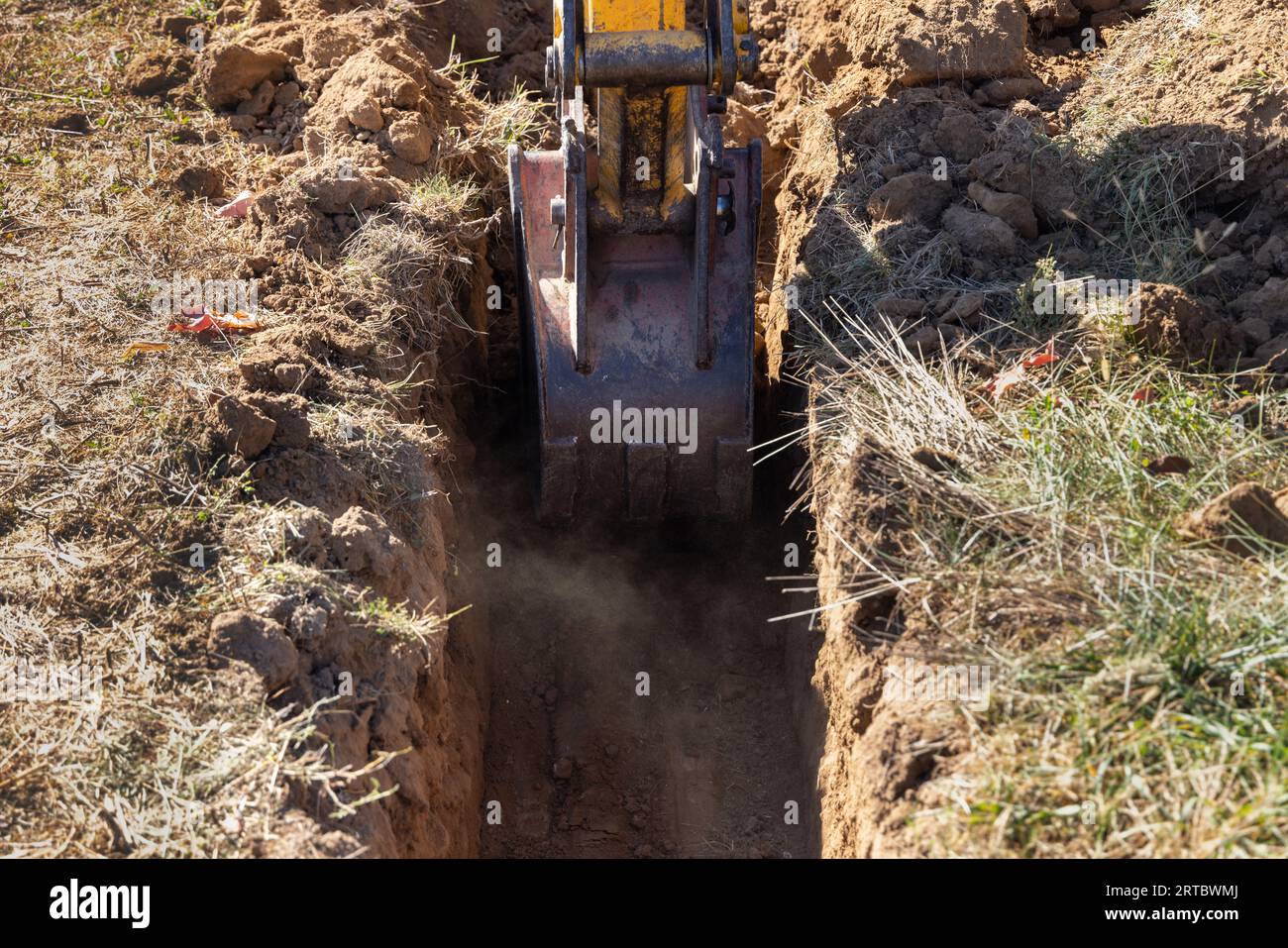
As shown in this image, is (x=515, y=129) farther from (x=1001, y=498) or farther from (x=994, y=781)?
(x=994, y=781)

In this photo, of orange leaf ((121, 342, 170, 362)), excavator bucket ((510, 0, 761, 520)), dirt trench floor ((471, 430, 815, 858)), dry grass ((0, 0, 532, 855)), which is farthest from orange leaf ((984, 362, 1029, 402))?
orange leaf ((121, 342, 170, 362))

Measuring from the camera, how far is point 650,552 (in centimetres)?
571

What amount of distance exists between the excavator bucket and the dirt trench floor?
1.52 feet

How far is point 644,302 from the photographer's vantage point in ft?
16.7

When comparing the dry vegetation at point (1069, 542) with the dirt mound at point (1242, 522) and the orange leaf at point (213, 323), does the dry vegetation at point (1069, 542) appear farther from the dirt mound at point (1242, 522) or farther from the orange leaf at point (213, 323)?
the orange leaf at point (213, 323)

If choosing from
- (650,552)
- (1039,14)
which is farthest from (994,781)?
(1039,14)

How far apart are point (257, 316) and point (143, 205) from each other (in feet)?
4.16

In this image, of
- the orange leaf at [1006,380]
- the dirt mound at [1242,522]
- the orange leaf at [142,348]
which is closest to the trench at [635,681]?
the orange leaf at [1006,380]

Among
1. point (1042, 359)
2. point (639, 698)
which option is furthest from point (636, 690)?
point (1042, 359)

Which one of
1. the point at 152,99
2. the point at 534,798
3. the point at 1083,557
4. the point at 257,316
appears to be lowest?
the point at 534,798

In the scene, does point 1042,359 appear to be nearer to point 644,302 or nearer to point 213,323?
point 644,302

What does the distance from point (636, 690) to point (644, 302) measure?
1662 mm

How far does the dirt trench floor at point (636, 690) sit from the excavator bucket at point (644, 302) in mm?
464

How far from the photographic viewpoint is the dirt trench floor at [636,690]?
488 centimetres
